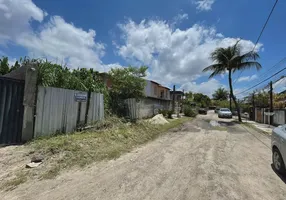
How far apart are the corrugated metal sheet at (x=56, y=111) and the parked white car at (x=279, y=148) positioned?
7.30 m

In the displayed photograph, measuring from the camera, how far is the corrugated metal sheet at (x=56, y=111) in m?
7.00

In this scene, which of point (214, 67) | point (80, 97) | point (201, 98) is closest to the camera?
point (80, 97)

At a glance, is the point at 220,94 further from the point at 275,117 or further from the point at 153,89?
the point at 275,117

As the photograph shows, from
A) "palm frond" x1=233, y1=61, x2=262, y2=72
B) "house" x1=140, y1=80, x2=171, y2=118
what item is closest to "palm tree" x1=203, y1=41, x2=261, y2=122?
"palm frond" x1=233, y1=61, x2=262, y2=72

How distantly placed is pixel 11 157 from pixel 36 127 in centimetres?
160

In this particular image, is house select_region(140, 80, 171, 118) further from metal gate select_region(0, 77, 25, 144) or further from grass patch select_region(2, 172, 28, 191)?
grass patch select_region(2, 172, 28, 191)

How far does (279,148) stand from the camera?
4.91 metres

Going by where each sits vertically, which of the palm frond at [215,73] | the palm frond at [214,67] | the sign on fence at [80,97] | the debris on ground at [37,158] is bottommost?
the debris on ground at [37,158]

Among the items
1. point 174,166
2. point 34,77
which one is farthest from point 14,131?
point 174,166

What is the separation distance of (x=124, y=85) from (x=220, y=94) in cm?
6957

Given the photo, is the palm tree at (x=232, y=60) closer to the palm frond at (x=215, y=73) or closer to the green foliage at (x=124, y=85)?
the palm frond at (x=215, y=73)

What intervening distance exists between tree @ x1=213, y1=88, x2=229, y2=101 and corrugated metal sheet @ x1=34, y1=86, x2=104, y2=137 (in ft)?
245

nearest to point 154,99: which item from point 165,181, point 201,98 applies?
point 165,181

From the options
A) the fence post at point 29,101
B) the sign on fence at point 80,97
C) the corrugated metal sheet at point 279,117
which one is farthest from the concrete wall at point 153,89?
the fence post at point 29,101
